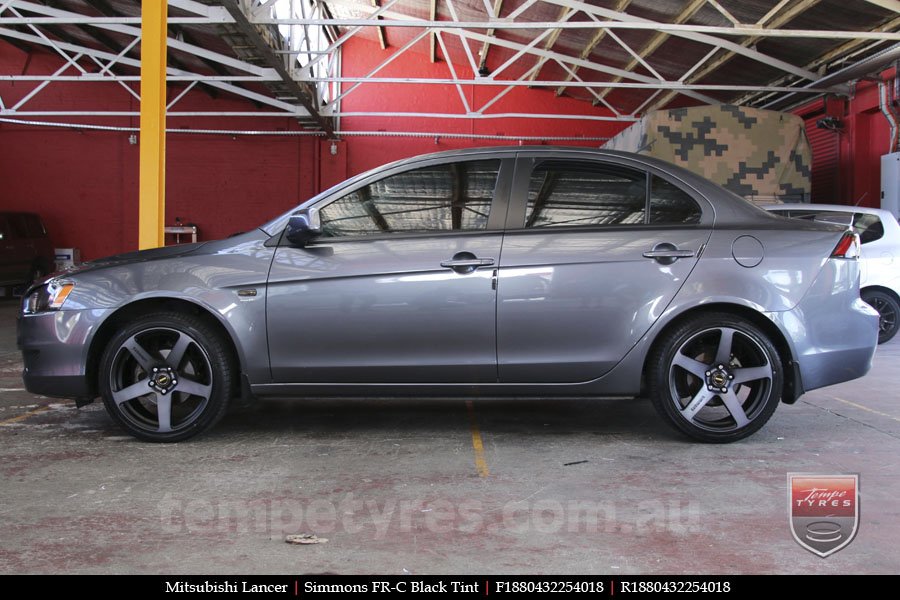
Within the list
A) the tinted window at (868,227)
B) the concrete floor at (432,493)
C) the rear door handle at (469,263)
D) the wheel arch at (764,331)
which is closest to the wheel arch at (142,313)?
the concrete floor at (432,493)

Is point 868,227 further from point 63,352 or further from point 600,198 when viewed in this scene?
point 63,352

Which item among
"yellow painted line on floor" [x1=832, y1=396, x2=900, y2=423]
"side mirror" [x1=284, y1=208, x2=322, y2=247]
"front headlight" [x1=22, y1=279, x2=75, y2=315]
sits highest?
"side mirror" [x1=284, y1=208, x2=322, y2=247]

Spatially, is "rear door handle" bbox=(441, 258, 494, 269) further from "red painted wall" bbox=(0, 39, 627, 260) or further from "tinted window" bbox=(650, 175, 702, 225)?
"red painted wall" bbox=(0, 39, 627, 260)

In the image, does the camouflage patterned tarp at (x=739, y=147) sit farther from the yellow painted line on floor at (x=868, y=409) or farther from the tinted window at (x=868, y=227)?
the yellow painted line on floor at (x=868, y=409)

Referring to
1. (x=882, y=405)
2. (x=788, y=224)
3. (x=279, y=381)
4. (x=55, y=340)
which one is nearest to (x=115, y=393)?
(x=55, y=340)

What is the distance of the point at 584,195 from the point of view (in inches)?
150

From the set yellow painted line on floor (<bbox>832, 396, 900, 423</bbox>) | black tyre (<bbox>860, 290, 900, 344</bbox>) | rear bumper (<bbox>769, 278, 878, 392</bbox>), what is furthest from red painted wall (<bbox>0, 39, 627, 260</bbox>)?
rear bumper (<bbox>769, 278, 878, 392</bbox>)

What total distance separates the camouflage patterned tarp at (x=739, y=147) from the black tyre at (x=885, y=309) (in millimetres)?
1748

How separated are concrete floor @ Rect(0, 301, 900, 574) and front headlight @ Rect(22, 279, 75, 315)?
722 millimetres

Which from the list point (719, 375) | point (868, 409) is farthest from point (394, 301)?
point (868, 409)

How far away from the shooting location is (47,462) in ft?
11.5

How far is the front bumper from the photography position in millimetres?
3758
